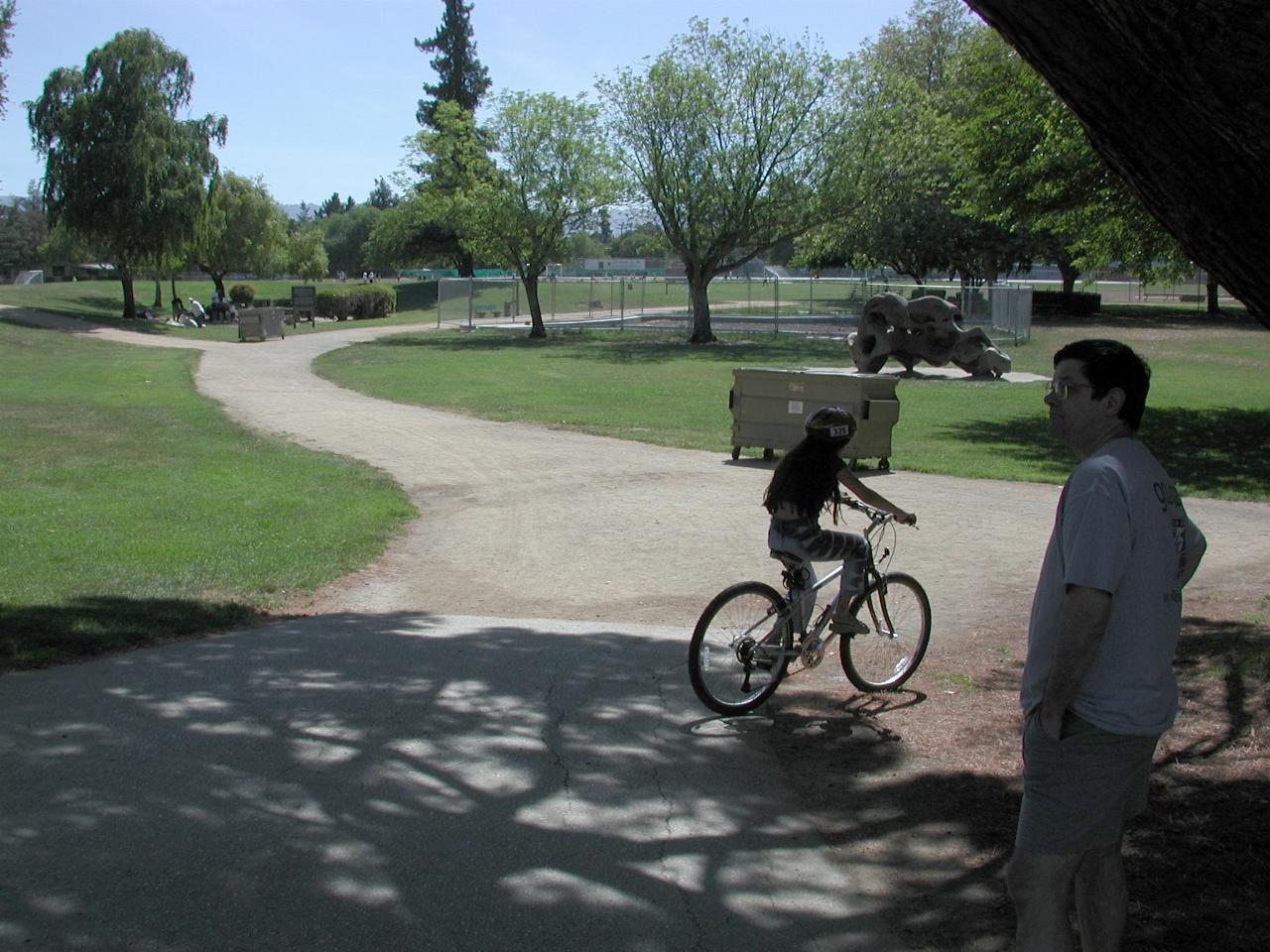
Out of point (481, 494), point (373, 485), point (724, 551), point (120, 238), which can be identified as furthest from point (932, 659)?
point (120, 238)

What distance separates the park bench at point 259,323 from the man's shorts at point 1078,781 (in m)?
37.7

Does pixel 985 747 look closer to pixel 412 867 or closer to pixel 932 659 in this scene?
pixel 932 659

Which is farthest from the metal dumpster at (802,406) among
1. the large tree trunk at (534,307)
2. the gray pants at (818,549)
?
the large tree trunk at (534,307)

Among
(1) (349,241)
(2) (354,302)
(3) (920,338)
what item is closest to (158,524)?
(3) (920,338)

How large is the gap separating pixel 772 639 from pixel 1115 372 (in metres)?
3.10

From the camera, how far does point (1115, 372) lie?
3195 mm

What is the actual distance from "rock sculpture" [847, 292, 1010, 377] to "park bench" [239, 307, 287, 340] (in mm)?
18863

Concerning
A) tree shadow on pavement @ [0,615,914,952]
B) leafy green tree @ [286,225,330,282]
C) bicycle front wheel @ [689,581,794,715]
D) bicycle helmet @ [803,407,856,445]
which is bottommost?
tree shadow on pavement @ [0,615,914,952]

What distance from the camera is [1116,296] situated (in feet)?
266

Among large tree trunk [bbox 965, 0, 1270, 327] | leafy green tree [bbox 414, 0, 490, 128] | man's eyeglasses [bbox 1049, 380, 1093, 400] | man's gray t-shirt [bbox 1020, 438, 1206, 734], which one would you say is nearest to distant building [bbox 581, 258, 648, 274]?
leafy green tree [bbox 414, 0, 490, 128]

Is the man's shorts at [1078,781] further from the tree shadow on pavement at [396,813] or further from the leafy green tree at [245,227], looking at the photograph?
the leafy green tree at [245,227]

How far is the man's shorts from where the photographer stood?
3.12m

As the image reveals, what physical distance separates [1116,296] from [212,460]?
76276 millimetres

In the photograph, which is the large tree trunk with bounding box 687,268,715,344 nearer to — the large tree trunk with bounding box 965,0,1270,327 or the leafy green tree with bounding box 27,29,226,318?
the leafy green tree with bounding box 27,29,226,318
